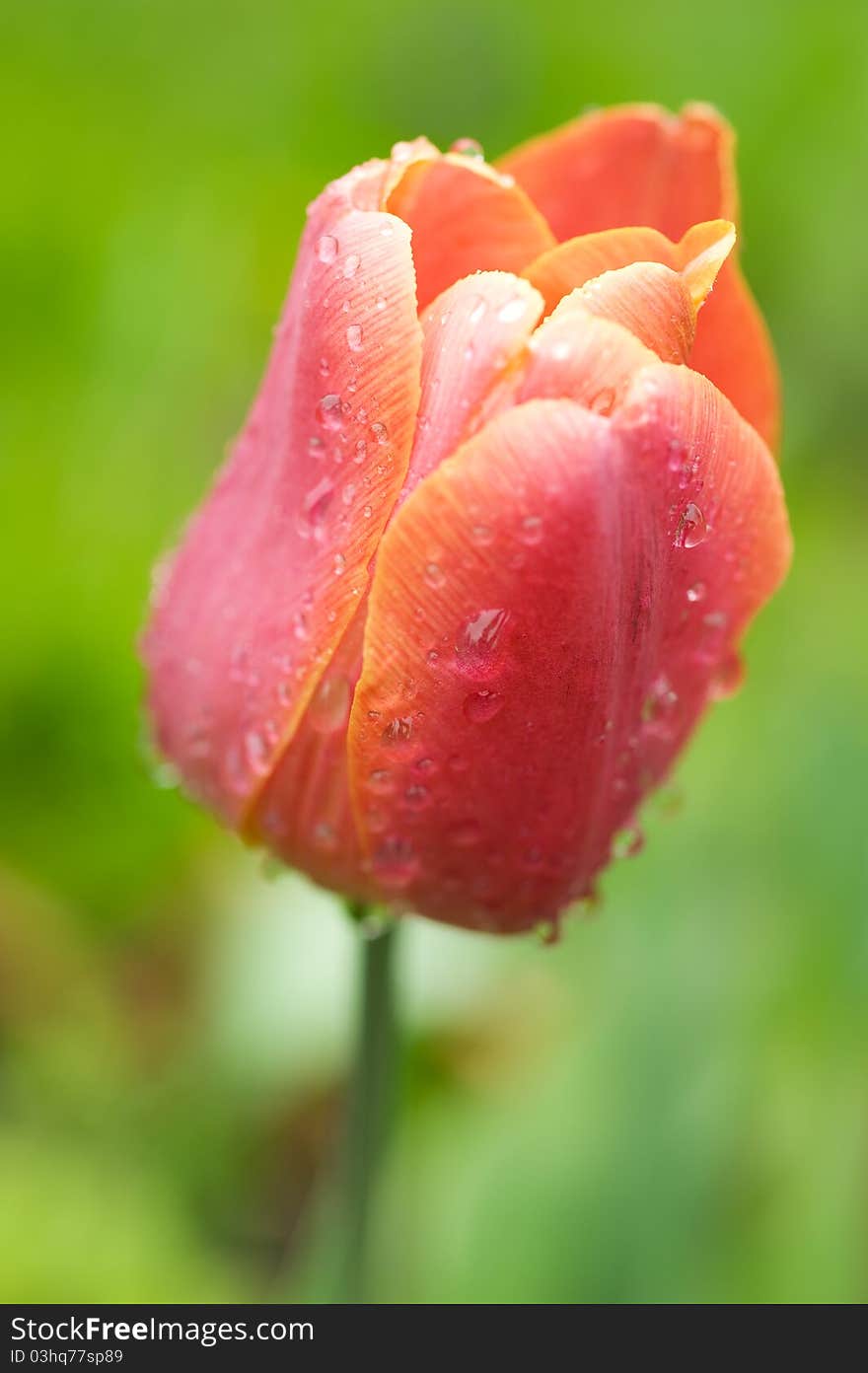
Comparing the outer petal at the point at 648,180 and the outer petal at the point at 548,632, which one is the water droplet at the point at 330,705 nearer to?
the outer petal at the point at 548,632

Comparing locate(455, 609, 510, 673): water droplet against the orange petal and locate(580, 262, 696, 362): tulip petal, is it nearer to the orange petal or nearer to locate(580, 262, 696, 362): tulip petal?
locate(580, 262, 696, 362): tulip petal

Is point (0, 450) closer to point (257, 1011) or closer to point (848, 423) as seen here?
point (257, 1011)

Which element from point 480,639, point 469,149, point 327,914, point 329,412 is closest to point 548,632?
point 480,639

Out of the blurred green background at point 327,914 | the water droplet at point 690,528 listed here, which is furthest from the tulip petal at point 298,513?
the blurred green background at point 327,914

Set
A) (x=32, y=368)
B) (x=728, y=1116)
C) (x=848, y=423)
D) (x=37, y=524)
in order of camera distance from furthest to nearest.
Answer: (x=848, y=423) → (x=32, y=368) → (x=37, y=524) → (x=728, y=1116)

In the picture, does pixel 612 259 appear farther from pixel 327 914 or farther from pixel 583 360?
pixel 327 914

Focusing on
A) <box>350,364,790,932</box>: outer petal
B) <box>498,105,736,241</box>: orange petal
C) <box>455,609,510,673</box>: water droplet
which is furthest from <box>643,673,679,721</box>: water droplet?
<box>498,105,736,241</box>: orange petal
